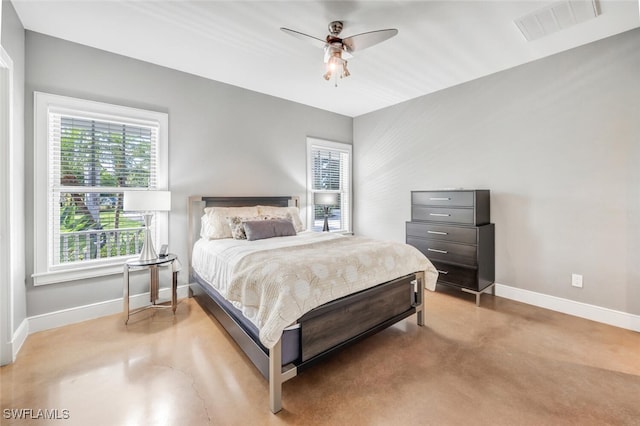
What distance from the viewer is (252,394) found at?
1.85m

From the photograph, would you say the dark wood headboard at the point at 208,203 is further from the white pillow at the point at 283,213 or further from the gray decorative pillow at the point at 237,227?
the gray decorative pillow at the point at 237,227

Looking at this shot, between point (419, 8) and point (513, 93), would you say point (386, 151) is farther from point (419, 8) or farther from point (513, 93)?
point (419, 8)

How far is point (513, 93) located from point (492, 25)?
1194 mm

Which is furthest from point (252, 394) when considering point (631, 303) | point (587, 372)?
point (631, 303)

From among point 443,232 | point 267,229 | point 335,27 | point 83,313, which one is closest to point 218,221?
point 267,229

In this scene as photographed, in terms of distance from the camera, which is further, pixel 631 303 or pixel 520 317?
pixel 520 317

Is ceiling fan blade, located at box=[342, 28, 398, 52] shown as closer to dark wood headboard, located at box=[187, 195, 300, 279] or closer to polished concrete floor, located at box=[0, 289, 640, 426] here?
dark wood headboard, located at box=[187, 195, 300, 279]

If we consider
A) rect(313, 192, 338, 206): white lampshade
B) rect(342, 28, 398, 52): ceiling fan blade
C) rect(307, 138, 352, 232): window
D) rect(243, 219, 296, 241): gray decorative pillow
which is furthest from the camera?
rect(307, 138, 352, 232): window

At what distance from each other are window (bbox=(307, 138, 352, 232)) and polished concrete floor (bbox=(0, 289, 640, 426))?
8.89 ft

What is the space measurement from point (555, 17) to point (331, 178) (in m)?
3.56

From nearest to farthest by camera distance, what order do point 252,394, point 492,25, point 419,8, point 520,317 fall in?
1. point 252,394
2. point 419,8
3. point 492,25
4. point 520,317

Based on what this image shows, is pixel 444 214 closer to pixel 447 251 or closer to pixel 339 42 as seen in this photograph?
pixel 447 251

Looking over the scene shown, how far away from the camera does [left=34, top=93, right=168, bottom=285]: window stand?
2.70 meters

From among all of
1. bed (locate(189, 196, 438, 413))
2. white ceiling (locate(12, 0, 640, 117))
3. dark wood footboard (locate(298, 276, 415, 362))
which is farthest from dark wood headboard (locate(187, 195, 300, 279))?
dark wood footboard (locate(298, 276, 415, 362))
